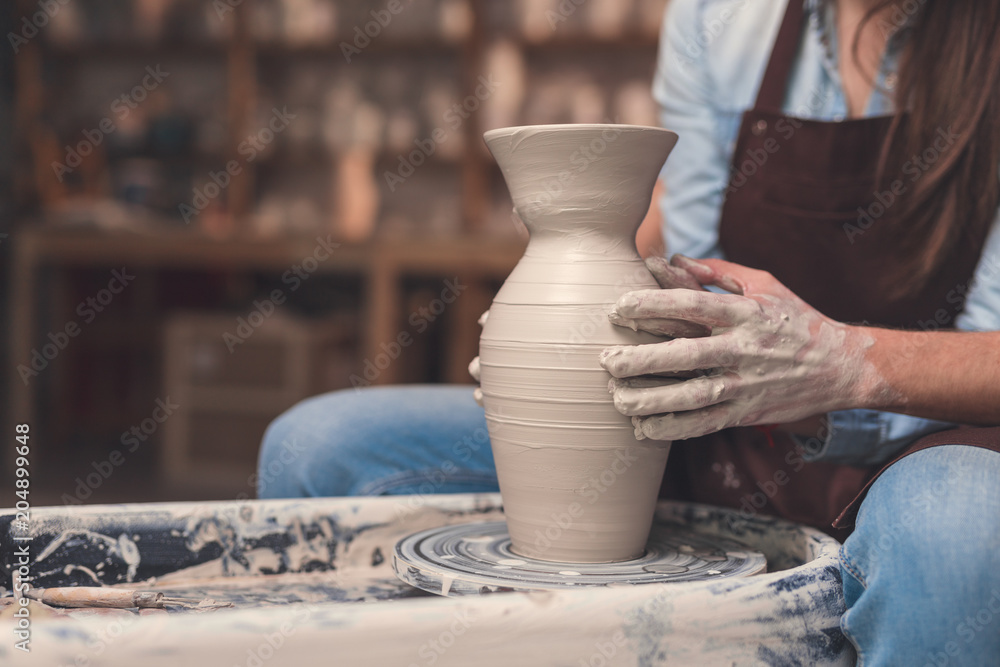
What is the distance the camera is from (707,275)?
0.90m

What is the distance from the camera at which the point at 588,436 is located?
2.67ft

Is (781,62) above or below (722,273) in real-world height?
above

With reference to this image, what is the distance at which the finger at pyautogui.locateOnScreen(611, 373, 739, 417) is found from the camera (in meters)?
0.76

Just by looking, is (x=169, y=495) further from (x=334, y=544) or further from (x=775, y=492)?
(x=775, y=492)

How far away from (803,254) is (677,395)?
15.7 inches

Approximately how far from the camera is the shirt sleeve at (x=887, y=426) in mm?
946

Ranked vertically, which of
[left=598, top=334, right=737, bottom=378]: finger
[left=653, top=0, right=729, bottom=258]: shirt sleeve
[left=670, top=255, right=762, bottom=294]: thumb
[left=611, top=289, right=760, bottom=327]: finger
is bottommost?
[left=598, top=334, right=737, bottom=378]: finger

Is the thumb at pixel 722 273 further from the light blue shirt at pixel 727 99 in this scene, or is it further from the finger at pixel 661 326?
the light blue shirt at pixel 727 99

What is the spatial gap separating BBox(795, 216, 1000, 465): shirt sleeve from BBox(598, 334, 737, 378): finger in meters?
0.24

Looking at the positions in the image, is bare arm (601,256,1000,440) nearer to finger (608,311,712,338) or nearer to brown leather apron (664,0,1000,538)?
finger (608,311,712,338)

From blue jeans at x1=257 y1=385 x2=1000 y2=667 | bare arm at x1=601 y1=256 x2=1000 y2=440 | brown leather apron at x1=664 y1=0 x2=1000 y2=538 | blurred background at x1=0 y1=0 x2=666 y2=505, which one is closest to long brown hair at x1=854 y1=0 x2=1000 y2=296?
brown leather apron at x1=664 y1=0 x2=1000 y2=538

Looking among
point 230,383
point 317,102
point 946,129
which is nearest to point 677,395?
point 946,129

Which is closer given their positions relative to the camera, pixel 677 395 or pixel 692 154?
pixel 677 395

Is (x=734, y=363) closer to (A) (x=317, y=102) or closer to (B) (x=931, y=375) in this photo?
(B) (x=931, y=375)
